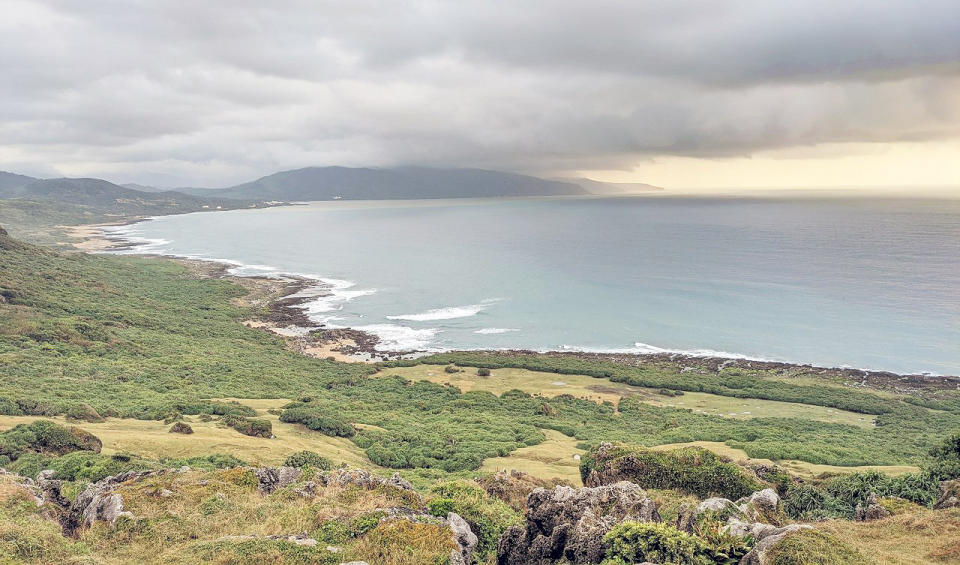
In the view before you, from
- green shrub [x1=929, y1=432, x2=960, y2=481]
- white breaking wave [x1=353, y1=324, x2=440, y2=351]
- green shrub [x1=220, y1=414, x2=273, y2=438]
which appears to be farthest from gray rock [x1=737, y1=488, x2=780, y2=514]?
white breaking wave [x1=353, y1=324, x2=440, y2=351]

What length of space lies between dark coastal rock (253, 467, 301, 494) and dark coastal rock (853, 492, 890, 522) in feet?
59.5

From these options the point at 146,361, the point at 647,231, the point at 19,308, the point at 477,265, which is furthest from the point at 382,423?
the point at 647,231

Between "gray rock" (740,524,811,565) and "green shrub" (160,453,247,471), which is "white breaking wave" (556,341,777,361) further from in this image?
"gray rock" (740,524,811,565)

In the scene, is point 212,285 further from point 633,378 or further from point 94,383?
point 633,378

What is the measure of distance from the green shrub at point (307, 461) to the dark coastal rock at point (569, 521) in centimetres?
1262

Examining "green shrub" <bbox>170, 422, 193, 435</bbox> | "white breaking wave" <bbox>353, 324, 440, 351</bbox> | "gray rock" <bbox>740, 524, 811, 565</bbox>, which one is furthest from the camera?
"white breaking wave" <bbox>353, 324, 440, 351</bbox>

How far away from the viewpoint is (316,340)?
232 ft

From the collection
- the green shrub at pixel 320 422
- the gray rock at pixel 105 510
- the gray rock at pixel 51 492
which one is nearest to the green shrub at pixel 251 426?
the green shrub at pixel 320 422

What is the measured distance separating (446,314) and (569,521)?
73516mm

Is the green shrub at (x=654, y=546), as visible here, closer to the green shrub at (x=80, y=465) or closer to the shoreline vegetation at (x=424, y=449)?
the shoreline vegetation at (x=424, y=449)

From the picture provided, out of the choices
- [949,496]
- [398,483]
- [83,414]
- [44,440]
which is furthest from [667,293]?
[44,440]

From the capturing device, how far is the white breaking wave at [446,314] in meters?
83.2

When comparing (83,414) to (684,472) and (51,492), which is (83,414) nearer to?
(51,492)

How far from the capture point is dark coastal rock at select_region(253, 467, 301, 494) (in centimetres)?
1727
